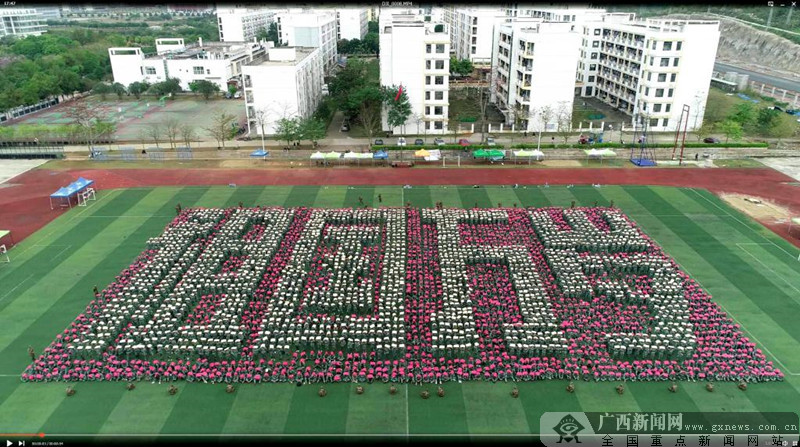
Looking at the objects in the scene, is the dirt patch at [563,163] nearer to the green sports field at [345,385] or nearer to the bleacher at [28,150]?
the green sports field at [345,385]

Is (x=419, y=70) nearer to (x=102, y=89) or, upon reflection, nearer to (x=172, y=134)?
(x=172, y=134)

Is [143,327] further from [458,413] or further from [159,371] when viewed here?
[458,413]

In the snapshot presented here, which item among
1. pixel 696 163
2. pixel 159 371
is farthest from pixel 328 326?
pixel 696 163

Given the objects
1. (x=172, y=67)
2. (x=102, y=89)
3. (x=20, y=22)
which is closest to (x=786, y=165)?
(x=172, y=67)

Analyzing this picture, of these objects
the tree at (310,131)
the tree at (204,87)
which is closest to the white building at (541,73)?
the tree at (310,131)

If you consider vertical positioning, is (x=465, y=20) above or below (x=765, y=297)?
above
